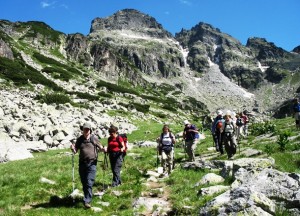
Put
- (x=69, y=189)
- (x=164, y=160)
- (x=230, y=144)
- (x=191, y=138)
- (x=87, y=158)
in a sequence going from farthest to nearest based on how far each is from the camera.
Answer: (x=191, y=138) → (x=230, y=144) → (x=164, y=160) → (x=69, y=189) → (x=87, y=158)

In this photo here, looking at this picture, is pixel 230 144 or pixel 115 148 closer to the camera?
pixel 115 148

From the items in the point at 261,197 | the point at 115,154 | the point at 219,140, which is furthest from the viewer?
the point at 219,140

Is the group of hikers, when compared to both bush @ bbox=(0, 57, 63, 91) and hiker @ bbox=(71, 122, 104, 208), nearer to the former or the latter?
hiker @ bbox=(71, 122, 104, 208)

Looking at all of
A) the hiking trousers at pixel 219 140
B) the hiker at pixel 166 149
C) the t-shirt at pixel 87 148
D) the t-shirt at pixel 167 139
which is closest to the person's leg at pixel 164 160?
the hiker at pixel 166 149

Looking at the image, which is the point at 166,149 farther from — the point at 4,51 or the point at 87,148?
the point at 4,51

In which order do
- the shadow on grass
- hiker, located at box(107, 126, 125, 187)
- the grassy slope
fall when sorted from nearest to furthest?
the grassy slope → the shadow on grass → hiker, located at box(107, 126, 125, 187)

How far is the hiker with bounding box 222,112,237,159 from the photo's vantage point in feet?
71.2

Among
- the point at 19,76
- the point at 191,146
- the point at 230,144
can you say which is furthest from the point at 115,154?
the point at 19,76

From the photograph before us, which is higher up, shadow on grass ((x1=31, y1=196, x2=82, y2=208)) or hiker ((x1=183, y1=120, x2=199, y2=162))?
hiker ((x1=183, y1=120, x2=199, y2=162))

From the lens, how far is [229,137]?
Result: 2181 centimetres

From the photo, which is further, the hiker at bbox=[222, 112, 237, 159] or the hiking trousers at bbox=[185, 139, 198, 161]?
the hiking trousers at bbox=[185, 139, 198, 161]

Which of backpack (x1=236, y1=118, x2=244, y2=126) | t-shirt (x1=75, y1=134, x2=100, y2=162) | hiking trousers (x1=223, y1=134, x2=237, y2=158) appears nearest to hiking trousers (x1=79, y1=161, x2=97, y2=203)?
t-shirt (x1=75, y1=134, x2=100, y2=162)

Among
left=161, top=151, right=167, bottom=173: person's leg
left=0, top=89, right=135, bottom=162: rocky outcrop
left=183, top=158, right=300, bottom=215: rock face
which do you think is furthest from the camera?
left=0, top=89, right=135, bottom=162: rocky outcrop

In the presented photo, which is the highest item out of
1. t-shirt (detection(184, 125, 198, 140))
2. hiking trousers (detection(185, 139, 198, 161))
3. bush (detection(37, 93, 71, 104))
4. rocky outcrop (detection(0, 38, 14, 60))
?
rocky outcrop (detection(0, 38, 14, 60))
